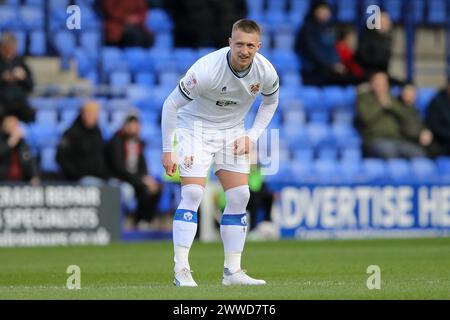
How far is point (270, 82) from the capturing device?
9.94 m

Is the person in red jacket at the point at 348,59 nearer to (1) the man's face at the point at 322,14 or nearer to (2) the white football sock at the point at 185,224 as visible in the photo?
(1) the man's face at the point at 322,14

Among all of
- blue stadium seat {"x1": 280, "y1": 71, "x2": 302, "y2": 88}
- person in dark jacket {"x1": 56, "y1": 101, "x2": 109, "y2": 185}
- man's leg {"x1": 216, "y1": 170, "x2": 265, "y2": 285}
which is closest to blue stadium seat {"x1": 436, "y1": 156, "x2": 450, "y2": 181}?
blue stadium seat {"x1": 280, "y1": 71, "x2": 302, "y2": 88}

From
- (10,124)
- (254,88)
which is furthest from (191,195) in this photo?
(10,124)

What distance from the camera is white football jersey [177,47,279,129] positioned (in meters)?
9.62

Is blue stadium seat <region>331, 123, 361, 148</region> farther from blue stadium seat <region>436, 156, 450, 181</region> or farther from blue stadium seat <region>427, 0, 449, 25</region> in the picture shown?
blue stadium seat <region>427, 0, 449, 25</region>

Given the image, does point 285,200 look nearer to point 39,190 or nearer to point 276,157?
point 276,157

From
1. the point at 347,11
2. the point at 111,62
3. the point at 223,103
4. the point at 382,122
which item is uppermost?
the point at 347,11

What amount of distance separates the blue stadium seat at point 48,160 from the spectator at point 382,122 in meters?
5.85

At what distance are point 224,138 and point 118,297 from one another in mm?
2098

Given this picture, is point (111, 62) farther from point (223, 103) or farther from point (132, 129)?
point (223, 103)

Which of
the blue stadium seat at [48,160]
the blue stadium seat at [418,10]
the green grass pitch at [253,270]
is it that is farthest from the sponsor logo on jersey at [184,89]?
the blue stadium seat at [418,10]

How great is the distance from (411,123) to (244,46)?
13.5 meters

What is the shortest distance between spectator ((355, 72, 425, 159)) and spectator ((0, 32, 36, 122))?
6.21 meters

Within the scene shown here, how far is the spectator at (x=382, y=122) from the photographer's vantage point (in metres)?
22.2
